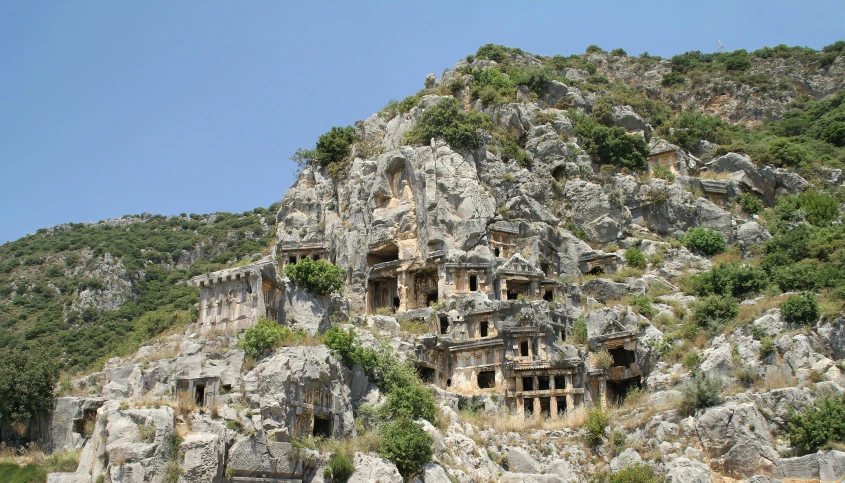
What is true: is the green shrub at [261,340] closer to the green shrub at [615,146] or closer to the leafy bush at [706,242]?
the leafy bush at [706,242]

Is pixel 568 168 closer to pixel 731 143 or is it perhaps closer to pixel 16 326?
pixel 731 143

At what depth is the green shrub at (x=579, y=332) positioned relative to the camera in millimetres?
51500

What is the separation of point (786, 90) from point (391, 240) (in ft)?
200

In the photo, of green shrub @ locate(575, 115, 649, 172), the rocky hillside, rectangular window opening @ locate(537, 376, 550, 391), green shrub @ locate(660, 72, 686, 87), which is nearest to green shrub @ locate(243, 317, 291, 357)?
the rocky hillside

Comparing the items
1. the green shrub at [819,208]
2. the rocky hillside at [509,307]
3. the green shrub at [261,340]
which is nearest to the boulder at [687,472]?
the rocky hillside at [509,307]

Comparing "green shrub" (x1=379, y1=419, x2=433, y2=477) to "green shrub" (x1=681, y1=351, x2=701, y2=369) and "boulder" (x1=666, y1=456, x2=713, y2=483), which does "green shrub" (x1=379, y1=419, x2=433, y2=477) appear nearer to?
"boulder" (x1=666, y1=456, x2=713, y2=483)

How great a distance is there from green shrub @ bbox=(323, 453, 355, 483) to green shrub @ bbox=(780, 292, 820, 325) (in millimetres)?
24667

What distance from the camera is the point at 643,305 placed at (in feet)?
166

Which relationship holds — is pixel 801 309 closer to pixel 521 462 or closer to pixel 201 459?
pixel 521 462

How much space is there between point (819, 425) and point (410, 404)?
62.7 ft

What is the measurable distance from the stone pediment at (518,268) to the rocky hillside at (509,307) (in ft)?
0.52

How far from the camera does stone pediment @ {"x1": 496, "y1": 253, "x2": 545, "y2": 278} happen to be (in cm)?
5634

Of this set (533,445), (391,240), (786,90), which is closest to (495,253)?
(391,240)

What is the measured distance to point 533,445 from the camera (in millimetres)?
39781
